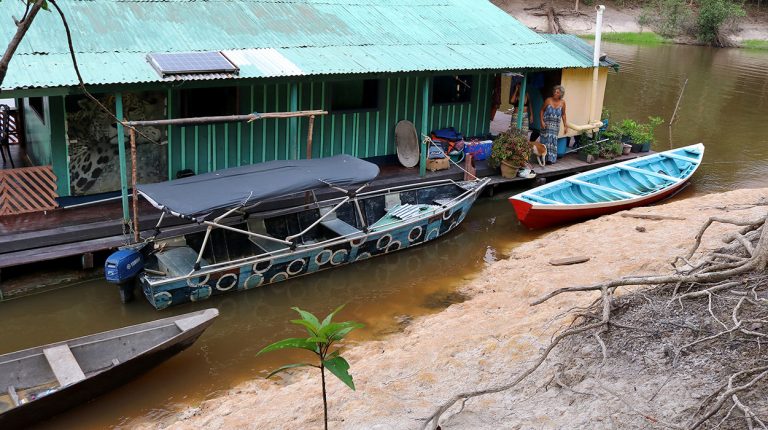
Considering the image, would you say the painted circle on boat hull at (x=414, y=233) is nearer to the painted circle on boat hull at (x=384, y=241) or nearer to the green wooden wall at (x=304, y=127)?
the painted circle on boat hull at (x=384, y=241)

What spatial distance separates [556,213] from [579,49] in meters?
5.86

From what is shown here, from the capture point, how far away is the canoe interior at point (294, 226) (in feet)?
38.4

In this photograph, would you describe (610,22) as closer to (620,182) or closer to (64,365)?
(620,182)

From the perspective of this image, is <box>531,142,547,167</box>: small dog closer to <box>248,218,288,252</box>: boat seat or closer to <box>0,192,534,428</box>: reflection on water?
<box>0,192,534,428</box>: reflection on water

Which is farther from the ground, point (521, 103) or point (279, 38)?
point (279, 38)

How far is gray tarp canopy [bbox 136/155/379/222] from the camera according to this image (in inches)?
423

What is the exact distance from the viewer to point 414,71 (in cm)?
1430

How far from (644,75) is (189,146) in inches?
1021

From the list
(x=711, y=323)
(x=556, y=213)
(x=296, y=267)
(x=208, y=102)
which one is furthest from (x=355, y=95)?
(x=711, y=323)

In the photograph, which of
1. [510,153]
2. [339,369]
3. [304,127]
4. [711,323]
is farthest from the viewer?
[510,153]

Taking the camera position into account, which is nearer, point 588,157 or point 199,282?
point 199,282

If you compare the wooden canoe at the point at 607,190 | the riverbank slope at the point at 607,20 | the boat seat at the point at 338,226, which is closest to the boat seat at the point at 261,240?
the boat seat at the point at 338,226

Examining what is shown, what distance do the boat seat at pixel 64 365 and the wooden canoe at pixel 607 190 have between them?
28.4 feet

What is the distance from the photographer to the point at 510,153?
16.1 metres
